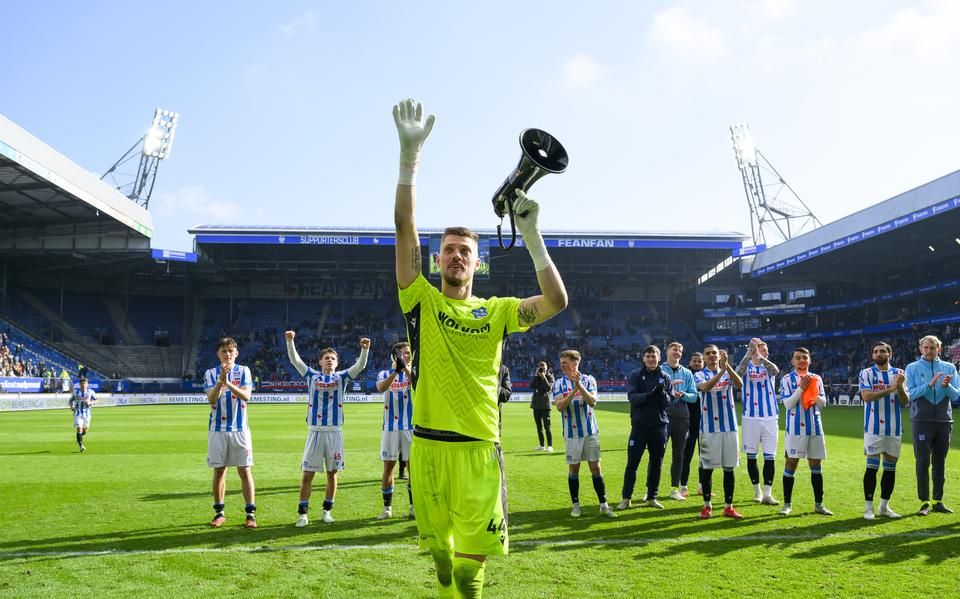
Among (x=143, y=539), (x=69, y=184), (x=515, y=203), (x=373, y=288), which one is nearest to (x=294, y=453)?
(x=143, y=539)

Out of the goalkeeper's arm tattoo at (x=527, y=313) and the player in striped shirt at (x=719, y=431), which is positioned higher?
the goalkeeper's arm tattoo at (x=527, y=313)

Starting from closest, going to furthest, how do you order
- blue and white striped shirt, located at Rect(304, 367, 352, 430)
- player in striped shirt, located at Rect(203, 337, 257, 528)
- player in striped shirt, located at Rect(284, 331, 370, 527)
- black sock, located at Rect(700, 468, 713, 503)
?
player in striped shirt, located at Rect(203, 337, 257, 528)
player in striped shirt, located at Rect(284, 331, 370, 527)
black sock, located at Rect(700, 468, 713, 503)
blue and white striped shirt, located at Rect(304, 367, 352, 430)

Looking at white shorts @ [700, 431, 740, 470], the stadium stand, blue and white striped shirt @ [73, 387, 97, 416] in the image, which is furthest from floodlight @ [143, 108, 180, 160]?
white shorts @ [700, 431, 740, 470]

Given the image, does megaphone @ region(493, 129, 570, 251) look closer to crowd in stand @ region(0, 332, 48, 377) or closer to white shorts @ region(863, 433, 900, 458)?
white shorts @ region(863, 433, 900, 458)

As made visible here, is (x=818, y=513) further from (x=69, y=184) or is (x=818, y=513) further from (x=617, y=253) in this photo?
(x=617, y=253)

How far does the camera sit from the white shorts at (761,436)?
34.3 feet

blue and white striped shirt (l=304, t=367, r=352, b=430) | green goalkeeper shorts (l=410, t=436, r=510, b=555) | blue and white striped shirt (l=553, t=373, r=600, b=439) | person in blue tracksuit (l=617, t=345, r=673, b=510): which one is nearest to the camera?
green goalkeeper shorts (l=410, t=436, r=510, b=555)

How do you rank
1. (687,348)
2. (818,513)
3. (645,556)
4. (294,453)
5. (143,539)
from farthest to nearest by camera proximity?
(687,348) < (294,453) < (818,513) < (143,539) < (645,556)

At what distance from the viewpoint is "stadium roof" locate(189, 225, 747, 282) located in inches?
1806

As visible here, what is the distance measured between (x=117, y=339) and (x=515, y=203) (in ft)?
181

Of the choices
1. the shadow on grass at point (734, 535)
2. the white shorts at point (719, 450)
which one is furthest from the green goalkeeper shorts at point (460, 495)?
the white shorts at point (719, 450)

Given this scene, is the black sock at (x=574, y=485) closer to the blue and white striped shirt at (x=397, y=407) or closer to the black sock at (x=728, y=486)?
the black sock at (x=728, y=486)

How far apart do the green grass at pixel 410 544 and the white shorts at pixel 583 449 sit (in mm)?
730

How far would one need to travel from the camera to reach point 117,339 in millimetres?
51469
